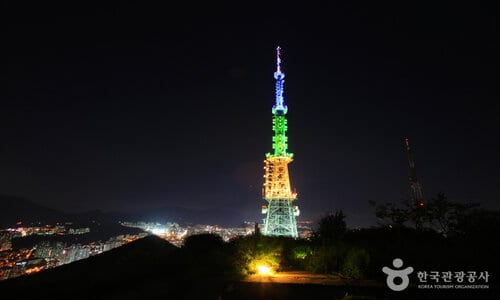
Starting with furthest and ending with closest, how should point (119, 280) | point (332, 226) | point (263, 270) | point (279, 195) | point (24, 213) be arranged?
1. point (24, 213)
2. point (279, 195)
3. point (332, 226)
4. point (263, 270)
5. point (119, 280)

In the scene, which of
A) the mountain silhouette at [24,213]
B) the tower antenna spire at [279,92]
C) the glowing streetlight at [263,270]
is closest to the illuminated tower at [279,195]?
the tower antenna spire at [279,92]

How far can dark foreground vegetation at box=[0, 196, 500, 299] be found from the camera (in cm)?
748

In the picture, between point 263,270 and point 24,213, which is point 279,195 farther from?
point 24,213

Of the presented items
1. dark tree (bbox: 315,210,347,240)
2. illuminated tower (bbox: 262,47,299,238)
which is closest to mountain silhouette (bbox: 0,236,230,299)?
dark tree (bbox: 315,210,347,240)

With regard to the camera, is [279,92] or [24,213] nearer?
[279,92]

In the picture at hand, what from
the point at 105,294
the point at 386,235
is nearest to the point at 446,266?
the point at 386,235

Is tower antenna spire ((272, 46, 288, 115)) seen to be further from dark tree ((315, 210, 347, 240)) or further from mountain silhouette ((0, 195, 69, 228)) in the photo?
mountain silhouette ((0, 195, 69, 228))

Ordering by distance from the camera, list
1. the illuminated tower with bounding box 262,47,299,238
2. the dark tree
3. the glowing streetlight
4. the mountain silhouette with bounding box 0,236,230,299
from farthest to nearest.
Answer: the illuminated tower with bounding box 262,47,299,238
the dark tree
the glowing streetlight
the mountain silhouette with bounding box 0,236,230,299

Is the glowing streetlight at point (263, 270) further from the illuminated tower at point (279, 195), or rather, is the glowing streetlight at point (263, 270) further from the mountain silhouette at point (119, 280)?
the illuminated tower at point (279, 195)

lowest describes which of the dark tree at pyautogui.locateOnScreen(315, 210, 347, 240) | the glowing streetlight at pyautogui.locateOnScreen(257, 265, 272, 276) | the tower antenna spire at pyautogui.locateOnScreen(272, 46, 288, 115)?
the glowing streetlight at pyautogui.locateOnScreen(257, 265, 272, 276)

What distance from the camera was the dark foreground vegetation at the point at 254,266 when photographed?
7477mm

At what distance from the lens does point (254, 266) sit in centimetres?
1234

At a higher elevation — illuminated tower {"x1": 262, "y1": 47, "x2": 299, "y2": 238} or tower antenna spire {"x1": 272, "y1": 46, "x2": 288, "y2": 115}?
tower antenna spire {"x1": 272, "y1": 46, "x2": 288, "y2": 115}

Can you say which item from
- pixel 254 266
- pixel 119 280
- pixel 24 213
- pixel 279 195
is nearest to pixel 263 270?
pixel 254 266
